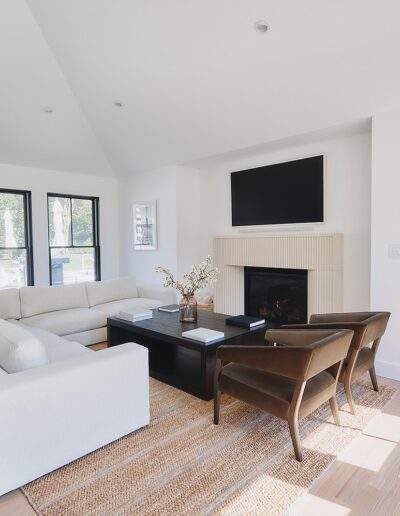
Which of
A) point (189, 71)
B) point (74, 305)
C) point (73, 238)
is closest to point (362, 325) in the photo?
point (189, 71)

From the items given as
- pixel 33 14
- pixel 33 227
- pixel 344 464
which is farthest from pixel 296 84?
pixel 33 227

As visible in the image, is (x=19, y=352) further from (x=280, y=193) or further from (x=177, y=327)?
(x=280, y=193)

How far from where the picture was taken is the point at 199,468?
200cm

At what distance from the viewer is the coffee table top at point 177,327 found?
2863 millimetres

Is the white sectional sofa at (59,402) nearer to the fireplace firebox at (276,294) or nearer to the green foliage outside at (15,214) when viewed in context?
the fireplace firebox at (276,294)

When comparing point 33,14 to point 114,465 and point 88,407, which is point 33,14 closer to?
point 88,407

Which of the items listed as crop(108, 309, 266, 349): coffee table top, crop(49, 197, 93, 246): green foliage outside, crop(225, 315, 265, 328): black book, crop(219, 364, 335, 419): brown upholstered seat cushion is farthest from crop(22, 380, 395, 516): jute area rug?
crop(49, 197, 93, 246): green foliage outside

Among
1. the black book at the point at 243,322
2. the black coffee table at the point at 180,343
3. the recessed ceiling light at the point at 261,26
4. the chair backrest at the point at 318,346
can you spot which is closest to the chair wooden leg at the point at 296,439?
the chair backrest at the point at 318,346

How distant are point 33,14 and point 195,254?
3.74 m

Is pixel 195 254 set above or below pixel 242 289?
above

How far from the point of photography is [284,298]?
4.89 metres

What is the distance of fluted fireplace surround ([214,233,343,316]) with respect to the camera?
4223 mm

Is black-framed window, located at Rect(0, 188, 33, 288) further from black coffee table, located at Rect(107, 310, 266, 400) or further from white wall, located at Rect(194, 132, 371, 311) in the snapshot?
white wall, located at Rect(194, 132, 371, 311)

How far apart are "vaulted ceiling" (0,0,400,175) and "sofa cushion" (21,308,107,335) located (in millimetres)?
2622
